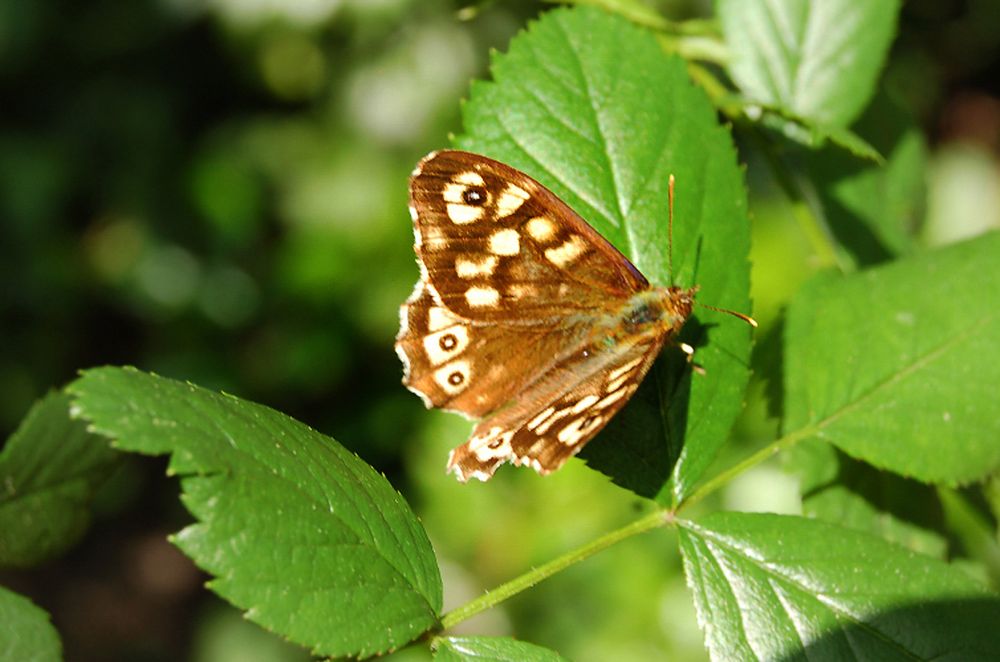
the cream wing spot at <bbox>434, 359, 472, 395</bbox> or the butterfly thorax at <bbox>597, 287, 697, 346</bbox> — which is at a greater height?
the butterfly thorax at <bbox>597, 287, 697, 346</bbox>

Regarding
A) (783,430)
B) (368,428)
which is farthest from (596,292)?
(368,428)

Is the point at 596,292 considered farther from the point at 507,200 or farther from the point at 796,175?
the point at 796,175

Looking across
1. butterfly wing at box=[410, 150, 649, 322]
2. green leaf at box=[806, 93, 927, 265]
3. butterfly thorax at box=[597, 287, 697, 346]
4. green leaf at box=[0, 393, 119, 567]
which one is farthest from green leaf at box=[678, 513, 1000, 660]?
green leaf at box=[0, 393, 119, 567]

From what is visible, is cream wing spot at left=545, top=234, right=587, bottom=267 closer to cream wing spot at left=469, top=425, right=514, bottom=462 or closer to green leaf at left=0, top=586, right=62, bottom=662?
cream wing spot at left=469, top=425, right=514, bottom=462

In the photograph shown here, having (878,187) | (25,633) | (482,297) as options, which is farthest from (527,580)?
(878,187)

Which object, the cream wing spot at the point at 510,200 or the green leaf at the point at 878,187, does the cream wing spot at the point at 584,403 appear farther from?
the green leaf at the point at 878,187
